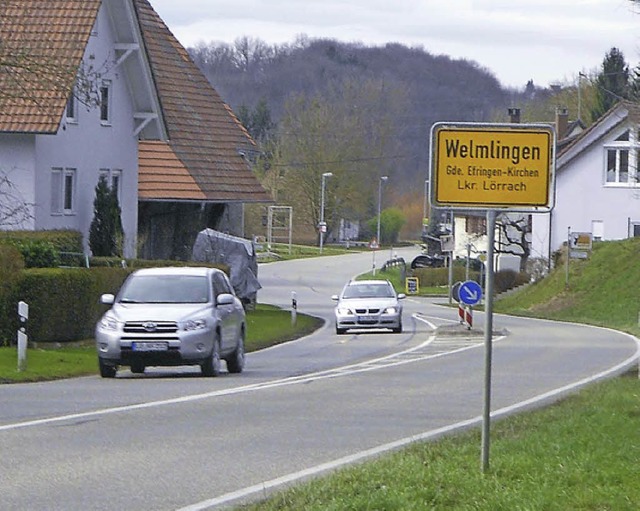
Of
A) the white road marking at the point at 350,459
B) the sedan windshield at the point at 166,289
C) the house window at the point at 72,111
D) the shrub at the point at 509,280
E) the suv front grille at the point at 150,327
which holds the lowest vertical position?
the shrub at the point at 509,280

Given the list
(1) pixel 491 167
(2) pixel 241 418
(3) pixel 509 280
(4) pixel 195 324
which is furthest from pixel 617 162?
(1) pixel 491 167

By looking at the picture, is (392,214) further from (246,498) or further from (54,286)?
(246,498)

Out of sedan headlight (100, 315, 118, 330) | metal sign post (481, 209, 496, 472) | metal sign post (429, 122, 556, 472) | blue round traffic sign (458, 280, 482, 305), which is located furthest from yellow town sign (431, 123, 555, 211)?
blue round traffic sign (458, 280, 482, 305)

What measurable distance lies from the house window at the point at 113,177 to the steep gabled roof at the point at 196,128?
11.2 ft

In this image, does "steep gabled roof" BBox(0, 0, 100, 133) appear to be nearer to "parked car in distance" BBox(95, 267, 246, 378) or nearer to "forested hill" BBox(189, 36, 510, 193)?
"parked car in distance" BBox(95, 267, 246, 378)

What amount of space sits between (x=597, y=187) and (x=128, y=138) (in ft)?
108

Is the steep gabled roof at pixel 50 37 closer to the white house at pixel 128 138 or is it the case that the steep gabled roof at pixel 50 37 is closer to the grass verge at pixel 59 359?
the white house at pixel 128 138

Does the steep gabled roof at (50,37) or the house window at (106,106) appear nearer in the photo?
the steep gabled roof at (50,37)

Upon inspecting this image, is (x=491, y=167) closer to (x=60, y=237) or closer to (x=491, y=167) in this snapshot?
(x=491, y=167)

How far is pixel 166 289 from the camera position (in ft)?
76.0

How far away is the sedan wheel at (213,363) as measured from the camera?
2242 centimetres

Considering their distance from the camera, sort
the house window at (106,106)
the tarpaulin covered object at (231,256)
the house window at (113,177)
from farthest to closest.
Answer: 1. the tarpaulin covered object at (231,256)
2. the house window at (113,177)
3. the house window at (106,106)

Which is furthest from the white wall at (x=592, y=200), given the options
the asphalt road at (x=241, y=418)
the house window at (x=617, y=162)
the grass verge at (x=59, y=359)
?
the asphalt road at (x=241, y=418)

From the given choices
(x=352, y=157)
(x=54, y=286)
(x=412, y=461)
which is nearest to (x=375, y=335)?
(x=54, y=286)
